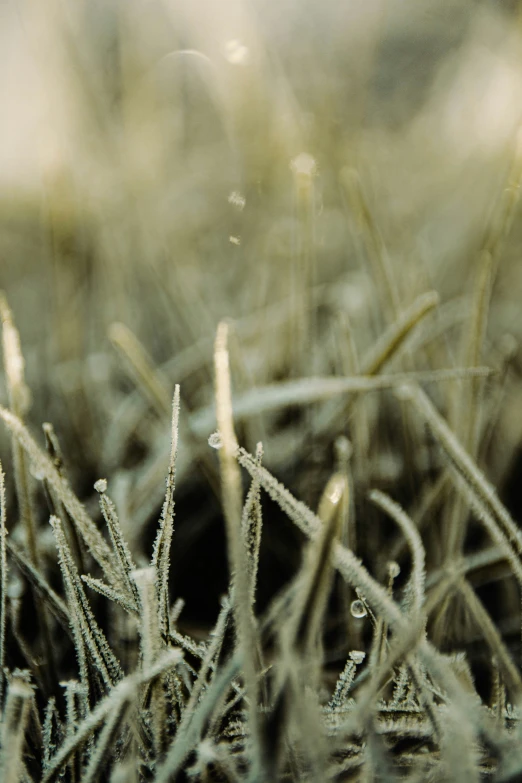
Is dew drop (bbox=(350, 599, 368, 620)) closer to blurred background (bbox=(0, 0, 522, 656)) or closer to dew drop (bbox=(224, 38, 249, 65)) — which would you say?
blurred background (bbox=(0, 0, 522, 656))

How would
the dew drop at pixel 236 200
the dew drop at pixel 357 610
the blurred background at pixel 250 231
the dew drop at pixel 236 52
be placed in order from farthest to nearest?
the dew drop at pixel 236 52 → the dew drop at pixel 236 200 → the blurred background at pixel 250 231 → the dew drop at pixel 357 610

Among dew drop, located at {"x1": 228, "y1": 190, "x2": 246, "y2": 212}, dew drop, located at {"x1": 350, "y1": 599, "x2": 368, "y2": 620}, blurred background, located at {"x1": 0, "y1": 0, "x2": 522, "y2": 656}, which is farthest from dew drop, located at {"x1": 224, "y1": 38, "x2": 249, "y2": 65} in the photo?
dew drop, located at {"x1": 350, "y1": 599, "x2": 368, "y2": 620}

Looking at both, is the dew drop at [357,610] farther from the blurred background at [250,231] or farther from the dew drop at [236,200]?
the dew drop at [236,200]

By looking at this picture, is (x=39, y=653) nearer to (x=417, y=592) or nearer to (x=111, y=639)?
(x=111, y=639)

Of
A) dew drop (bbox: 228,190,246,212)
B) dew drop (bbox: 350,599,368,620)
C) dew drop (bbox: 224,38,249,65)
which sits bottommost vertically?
dew drop (bbox: 350,599,368,620)

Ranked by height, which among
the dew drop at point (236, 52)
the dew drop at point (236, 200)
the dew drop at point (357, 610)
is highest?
the dew drop at point (236, 52)

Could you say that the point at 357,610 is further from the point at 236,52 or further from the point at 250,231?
the point at 236,52

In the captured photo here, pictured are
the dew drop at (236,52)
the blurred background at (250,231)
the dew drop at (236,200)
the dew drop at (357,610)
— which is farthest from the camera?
the dew drop at (236,52)

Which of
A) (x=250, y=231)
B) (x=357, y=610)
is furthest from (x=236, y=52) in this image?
(x=357, y=610)

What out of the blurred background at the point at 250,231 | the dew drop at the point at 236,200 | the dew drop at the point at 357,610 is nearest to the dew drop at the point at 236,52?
the blurred background at the point at 250,231
